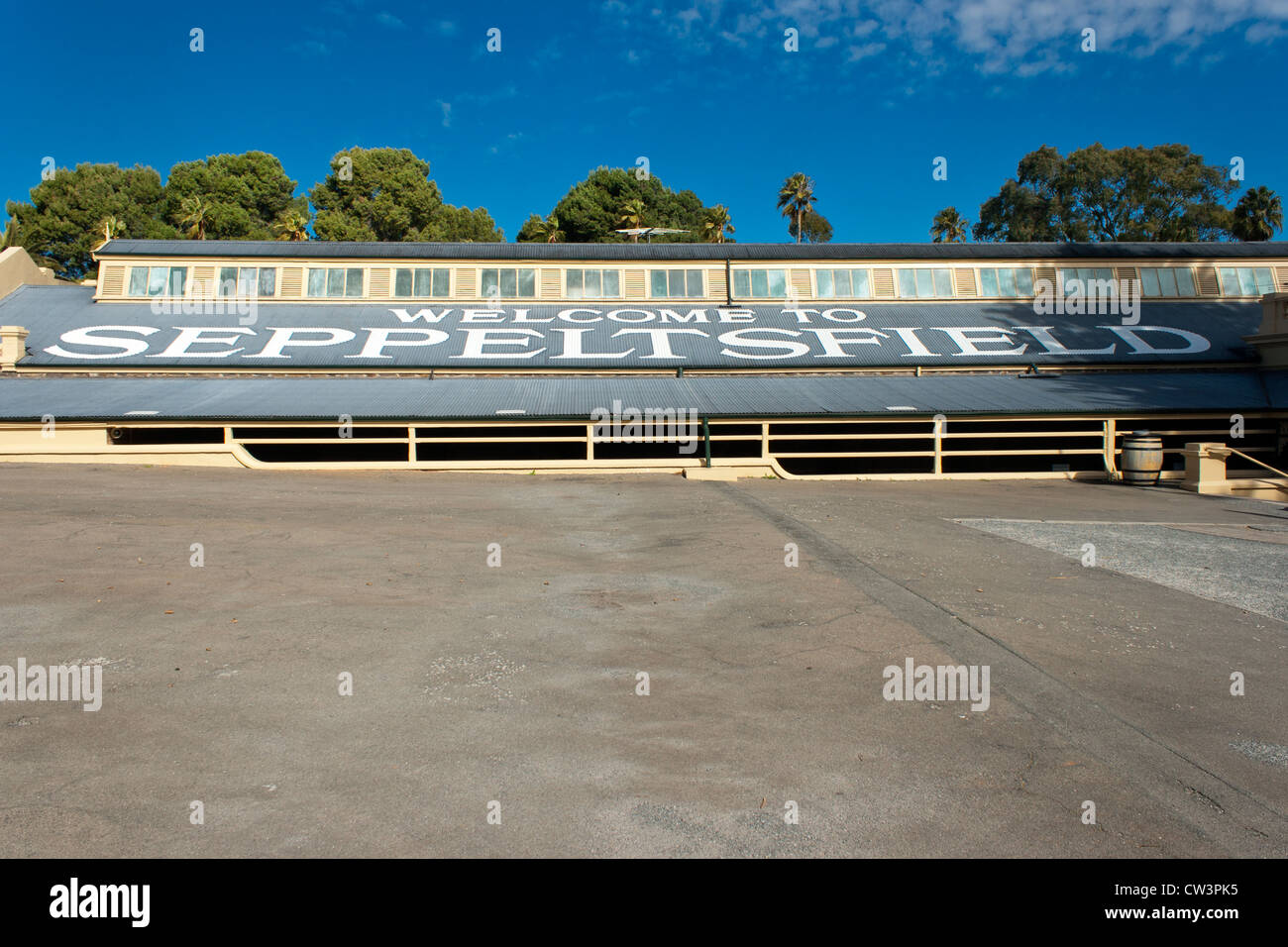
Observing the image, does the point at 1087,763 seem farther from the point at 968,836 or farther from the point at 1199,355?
the point at 1199,355

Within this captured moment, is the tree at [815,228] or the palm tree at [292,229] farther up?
the tree at [815,228]

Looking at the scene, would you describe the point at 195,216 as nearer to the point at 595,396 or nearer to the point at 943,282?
the point at 595,396

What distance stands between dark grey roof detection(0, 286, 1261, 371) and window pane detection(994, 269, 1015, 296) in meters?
0.75

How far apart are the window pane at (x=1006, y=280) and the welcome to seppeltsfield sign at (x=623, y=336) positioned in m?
1.01

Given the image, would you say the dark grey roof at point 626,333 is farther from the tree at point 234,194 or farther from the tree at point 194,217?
the tree at point 234,194

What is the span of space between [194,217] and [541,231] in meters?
28.5

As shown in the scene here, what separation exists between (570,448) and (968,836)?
2503 centimetres

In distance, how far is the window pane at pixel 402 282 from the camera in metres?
35.2

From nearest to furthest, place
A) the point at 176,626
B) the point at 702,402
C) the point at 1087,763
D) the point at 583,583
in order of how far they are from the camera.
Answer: the point at 1087,763 < the point at 176,626 < the point at 583,583 < the point at 702,402

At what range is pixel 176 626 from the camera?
24.7 ft

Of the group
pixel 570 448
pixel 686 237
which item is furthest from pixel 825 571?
pixel 686 237

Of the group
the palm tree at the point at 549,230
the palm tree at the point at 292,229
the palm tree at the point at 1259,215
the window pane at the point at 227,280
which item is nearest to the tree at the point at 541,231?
the palm tree at the point at 549,230

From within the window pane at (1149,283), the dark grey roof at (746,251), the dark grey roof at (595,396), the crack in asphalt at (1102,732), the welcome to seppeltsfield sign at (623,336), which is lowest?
the crack in asphalt at (1102,732)

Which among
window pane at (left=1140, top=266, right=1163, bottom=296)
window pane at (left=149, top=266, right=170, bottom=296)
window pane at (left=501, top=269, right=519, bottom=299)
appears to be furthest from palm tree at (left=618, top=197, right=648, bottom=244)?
window pane at (left=1140, top=266, right=1163, bottom=296)
